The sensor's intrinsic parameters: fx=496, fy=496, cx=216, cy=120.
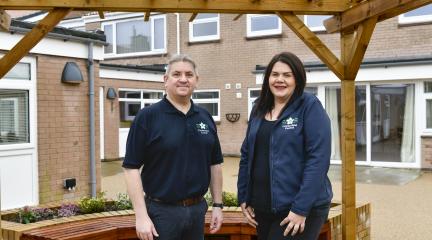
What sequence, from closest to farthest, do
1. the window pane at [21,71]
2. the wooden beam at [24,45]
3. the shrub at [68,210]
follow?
the wooden beam at [24,45] < the shrub at [68,210] < the window pane at [21,71]

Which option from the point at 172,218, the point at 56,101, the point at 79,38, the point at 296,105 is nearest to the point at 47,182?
the point at 56,101

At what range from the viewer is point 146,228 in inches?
110

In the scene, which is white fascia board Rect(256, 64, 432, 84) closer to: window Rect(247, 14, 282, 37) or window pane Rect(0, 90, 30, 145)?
window Rect(247, 14, 282, 37)

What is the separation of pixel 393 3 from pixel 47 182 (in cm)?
552

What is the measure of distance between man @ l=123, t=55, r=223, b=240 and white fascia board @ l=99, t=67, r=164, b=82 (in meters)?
11.7

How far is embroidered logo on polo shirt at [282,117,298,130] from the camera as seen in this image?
284 centimetres

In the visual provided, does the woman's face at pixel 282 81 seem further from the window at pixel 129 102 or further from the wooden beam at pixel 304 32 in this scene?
the window at pixel 129 102

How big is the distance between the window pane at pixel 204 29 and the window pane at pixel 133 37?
218cm

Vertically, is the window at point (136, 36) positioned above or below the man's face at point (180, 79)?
above

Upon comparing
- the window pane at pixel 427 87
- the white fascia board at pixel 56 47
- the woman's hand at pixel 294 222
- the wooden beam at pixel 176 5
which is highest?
the white fascia board at pixel 56 47

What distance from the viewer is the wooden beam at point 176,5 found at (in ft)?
12.3

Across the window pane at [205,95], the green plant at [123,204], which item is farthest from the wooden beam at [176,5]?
the window pane at [205,95]

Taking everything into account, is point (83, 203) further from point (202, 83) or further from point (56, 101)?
point (202, 83)

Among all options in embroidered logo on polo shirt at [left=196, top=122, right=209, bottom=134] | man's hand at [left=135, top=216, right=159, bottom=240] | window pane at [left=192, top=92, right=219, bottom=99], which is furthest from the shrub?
window pane at [left=192, top=92, right=219, bottom=99]
